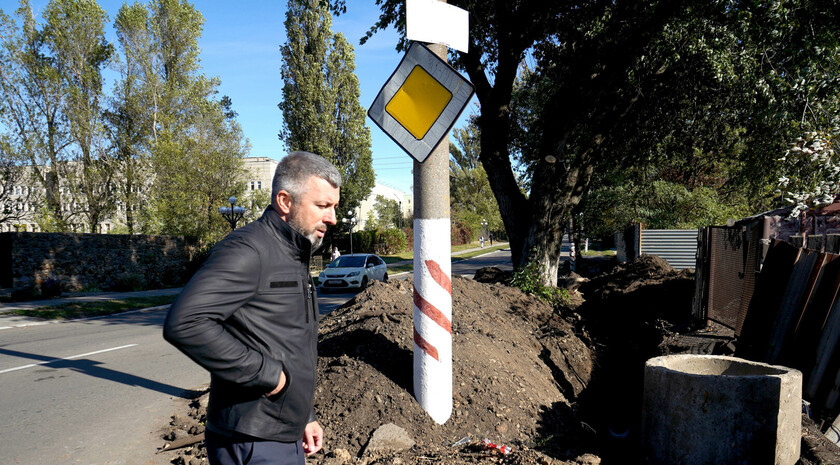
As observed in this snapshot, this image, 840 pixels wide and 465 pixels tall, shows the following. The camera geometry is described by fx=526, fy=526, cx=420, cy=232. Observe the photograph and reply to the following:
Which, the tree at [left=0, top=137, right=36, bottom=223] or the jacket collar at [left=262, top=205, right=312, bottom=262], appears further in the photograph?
the tree at [left=0, top=137, right=36, bottom=223]

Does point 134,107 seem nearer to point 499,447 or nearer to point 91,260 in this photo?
point 91,260

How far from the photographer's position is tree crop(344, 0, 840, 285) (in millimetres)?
8695

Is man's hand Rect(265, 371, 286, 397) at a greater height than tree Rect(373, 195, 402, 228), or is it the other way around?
tree Rect(373, 195, 402, 228)

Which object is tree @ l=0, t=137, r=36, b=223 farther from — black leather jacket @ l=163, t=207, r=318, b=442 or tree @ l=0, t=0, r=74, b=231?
black leather jacket @ l=163, t=207, r=318, b=442

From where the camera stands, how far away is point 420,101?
3.99m

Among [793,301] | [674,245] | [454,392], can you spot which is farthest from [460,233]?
[454,392]

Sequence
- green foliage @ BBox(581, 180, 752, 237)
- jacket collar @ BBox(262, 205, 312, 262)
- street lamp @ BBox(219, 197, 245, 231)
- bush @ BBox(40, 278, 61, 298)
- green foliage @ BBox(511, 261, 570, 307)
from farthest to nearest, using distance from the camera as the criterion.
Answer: street lamp @ BBox(219, 197, 245, 231), green foliage @ BBox(581, 180, 752, 237), bush @ BBox(40, 278, 61, 298), green foliage @ BBox(511, 261, 570, 307), jacket collar @ BBox(262, 205, 312, 262)

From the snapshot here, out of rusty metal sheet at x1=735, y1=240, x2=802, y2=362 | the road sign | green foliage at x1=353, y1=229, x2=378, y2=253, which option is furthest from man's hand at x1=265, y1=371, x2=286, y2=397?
green foliage at x1=353, y1=229, x2=378, y2=253

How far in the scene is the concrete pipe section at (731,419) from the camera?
3.30m

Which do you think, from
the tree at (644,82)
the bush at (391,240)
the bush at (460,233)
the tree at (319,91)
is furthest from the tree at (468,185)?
the tree at (644,82)

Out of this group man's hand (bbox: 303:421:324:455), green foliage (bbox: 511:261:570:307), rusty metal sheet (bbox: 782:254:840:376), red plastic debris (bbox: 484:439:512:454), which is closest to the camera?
man's hand (bbox: 303:421:324:455)

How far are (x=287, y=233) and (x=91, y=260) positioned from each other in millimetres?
24884

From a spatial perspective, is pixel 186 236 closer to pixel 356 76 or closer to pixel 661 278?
pixel 356 76

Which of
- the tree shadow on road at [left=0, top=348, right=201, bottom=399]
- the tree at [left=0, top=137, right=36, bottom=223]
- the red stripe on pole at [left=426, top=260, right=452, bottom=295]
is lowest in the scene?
the tree shadow on road at [left=0, top=348, right=201, bottom=399]
